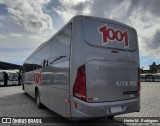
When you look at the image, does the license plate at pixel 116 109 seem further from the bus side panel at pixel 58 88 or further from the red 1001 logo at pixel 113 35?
the red 1001 logo at pixel 113 35

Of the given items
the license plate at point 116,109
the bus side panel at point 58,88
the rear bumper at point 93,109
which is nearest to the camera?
the rear bumper at point 93,109

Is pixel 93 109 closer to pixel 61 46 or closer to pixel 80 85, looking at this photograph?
pixel 80 85

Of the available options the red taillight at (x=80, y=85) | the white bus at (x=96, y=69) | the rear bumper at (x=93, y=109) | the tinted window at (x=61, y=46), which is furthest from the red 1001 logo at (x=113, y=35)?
the rear bumper at (x=93, y=109)

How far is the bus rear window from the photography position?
641 cm

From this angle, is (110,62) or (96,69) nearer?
(96,69)

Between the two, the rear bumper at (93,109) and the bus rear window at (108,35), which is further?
the bus rear window at (108,35)

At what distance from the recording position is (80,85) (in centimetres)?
607

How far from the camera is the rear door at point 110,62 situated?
6.23m

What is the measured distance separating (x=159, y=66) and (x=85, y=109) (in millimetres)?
120418

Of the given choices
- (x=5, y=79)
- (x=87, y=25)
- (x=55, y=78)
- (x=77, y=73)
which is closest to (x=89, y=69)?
(x=77, y=73)

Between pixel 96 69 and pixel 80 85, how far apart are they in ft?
2.11

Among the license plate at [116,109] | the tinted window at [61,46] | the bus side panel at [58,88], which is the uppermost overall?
the tinted window at [61,46]

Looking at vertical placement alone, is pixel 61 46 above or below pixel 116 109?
above

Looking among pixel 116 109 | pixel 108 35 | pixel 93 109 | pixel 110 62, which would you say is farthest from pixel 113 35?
pixel 93 109
